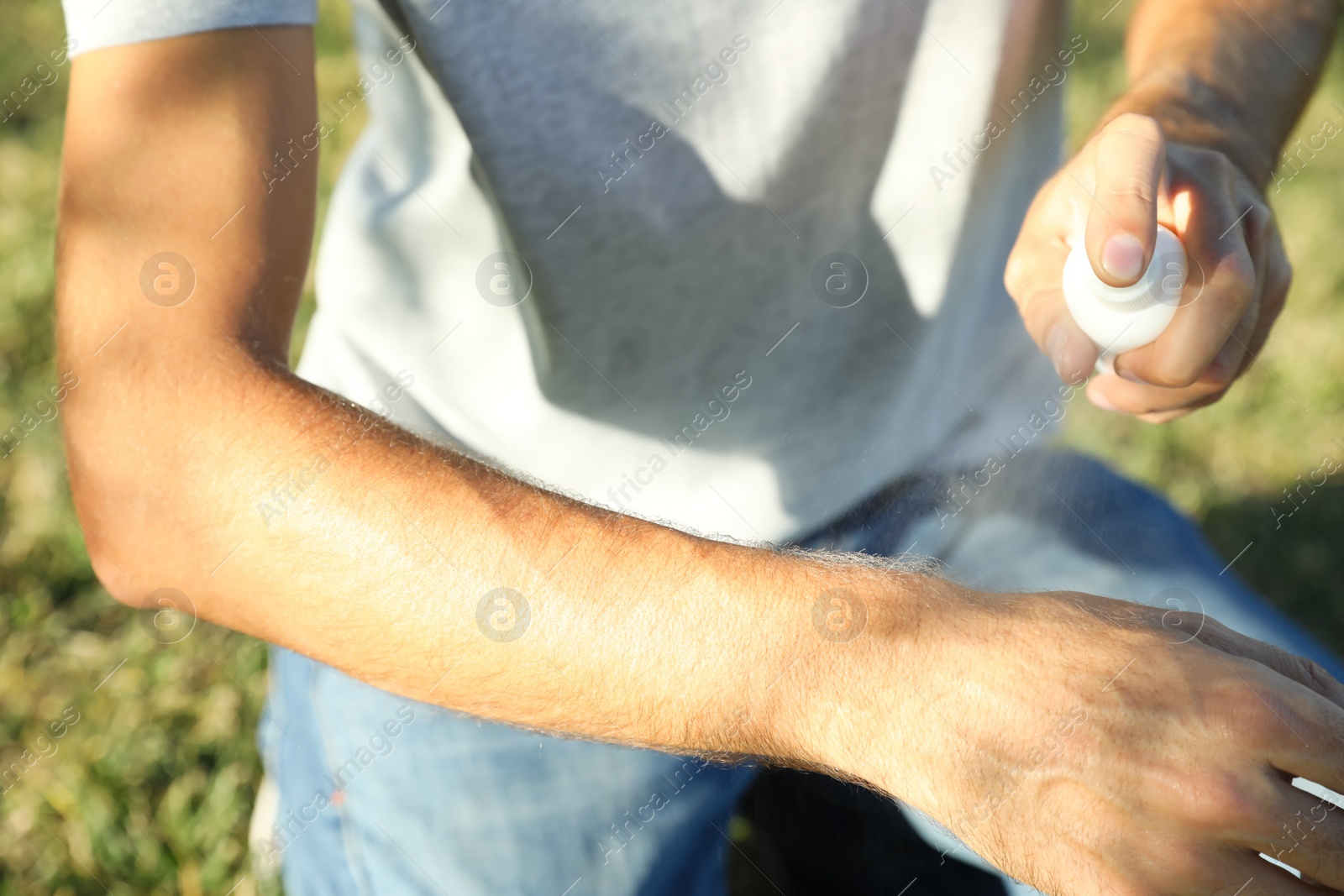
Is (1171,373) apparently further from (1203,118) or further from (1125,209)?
(1203,118)

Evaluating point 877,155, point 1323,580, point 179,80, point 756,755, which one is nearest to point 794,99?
point 877,155

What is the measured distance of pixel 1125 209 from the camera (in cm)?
103

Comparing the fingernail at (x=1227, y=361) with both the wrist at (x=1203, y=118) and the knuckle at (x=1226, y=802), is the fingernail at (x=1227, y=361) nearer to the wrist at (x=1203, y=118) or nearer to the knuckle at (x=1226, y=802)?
the wrist at (x=1203, y=118)

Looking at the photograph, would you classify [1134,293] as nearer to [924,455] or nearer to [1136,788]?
[1136,788]

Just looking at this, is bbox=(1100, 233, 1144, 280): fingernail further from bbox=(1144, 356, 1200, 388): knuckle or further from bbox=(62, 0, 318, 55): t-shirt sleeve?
bbox=(62, 0, 318, 55): t-shirt sleeve

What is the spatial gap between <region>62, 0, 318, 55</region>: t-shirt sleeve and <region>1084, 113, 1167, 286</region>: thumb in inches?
39.0

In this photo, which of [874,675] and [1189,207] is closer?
[874,675]

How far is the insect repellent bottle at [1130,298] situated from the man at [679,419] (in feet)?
0.12

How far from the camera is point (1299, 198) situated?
3459 millimetres

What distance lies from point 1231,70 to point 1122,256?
27.1 inches

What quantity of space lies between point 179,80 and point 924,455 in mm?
1259

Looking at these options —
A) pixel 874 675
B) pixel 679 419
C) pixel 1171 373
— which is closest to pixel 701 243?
pixel 679 419

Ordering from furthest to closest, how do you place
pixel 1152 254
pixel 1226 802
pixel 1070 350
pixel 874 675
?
pixel 1070 350, pixel 1152 254, pixel 874 675, pixel 1226 802

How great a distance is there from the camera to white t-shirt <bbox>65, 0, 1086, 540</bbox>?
1.42 meters
